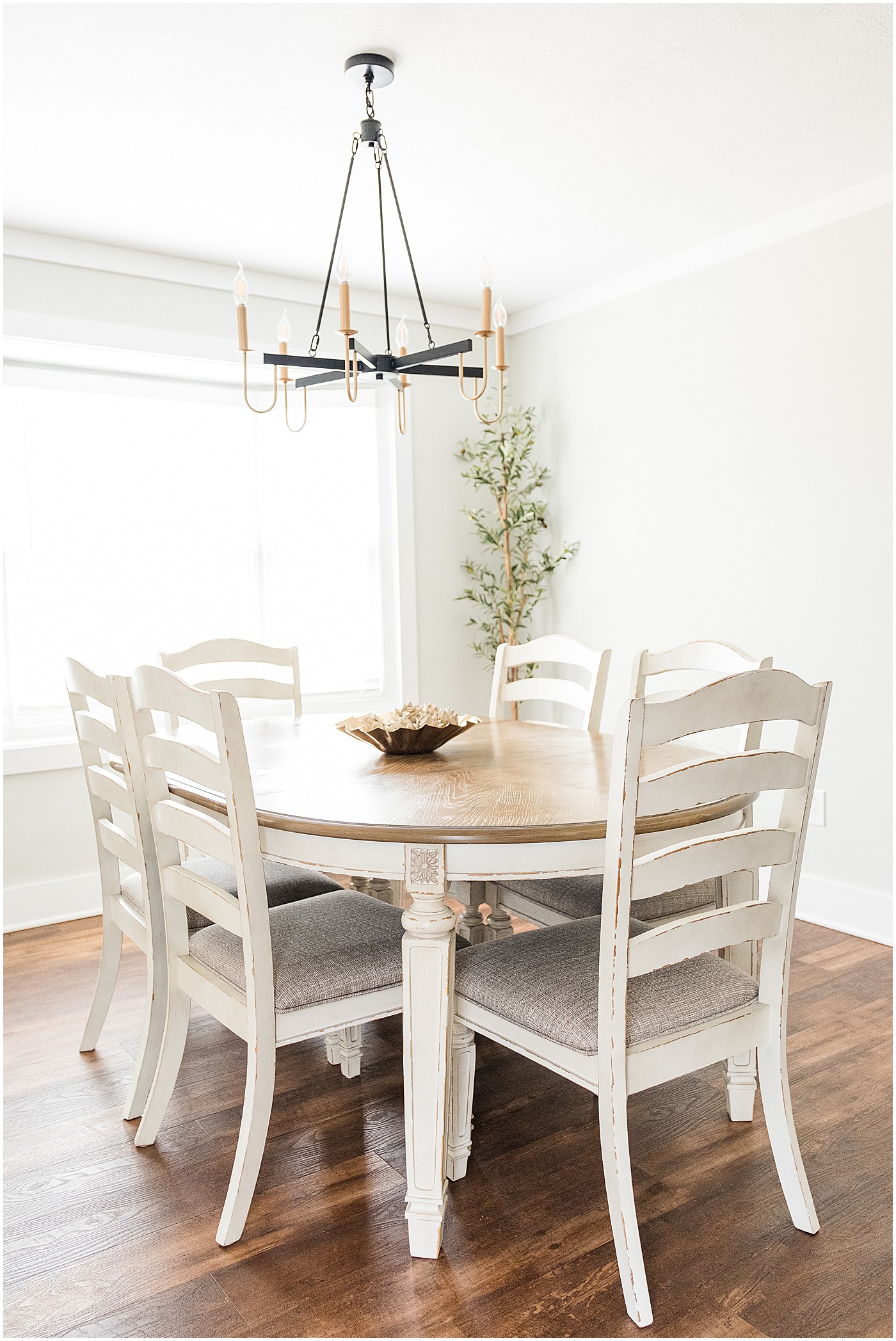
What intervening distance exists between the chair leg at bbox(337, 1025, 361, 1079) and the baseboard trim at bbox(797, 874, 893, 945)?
166cm

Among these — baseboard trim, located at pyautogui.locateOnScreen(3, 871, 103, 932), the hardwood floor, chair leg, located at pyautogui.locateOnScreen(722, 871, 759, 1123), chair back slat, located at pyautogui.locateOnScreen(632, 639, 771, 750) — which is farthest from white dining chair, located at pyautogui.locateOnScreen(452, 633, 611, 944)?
baseboard trim, located at pyautogui.locateOnScreen(3, 871, 103, 932)

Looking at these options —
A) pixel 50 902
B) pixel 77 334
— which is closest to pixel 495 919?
pixel 50 902

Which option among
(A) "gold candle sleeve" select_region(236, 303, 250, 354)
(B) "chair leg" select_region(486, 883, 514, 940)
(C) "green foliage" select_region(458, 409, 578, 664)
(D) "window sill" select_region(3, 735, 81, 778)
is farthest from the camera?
(C) "green foliage" select_region(458, 409, 578, 664)

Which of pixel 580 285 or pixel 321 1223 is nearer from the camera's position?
pixel 321 1223

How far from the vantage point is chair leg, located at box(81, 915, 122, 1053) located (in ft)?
8.17

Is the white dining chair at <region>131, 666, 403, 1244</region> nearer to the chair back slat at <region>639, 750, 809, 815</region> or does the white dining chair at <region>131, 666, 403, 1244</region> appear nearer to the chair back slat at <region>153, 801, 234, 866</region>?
the chair back slat at <region>153, 801, 234, 866</region>

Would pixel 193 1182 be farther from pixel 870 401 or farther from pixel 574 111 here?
pixel 870 401

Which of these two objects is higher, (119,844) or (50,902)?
(119,844)

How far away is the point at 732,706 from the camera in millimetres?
1540

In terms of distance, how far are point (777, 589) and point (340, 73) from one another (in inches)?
88.8

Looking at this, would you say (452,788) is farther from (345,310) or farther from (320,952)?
(345,310)

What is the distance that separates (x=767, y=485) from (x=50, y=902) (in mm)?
3158

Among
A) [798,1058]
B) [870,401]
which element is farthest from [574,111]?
[798,1058]

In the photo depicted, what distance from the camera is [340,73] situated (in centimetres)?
245
